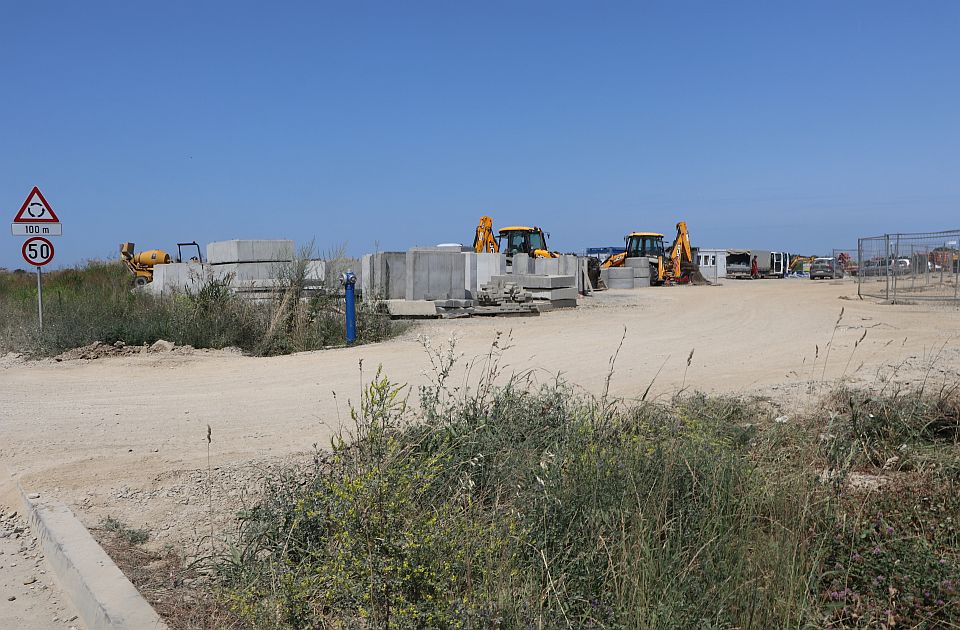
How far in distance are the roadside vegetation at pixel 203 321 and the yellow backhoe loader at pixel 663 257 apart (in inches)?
1111

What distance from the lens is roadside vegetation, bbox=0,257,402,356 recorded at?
12820 millimetres

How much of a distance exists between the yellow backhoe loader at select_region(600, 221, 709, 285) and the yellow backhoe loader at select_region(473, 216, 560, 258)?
668cm

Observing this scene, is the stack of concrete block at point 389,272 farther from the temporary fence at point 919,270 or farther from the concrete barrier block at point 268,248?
the temporary fence at point 919,270

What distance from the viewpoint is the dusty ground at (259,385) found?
18.7 ft

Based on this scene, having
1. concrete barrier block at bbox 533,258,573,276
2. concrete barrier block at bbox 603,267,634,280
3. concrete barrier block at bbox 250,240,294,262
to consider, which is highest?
concrete barrier block at bbox 250,240,294,262

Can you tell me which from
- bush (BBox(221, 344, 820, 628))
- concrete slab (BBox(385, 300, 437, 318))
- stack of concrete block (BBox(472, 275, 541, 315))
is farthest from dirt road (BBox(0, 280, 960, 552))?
stack of concrete block (BBox(472, 275, 541, 315))

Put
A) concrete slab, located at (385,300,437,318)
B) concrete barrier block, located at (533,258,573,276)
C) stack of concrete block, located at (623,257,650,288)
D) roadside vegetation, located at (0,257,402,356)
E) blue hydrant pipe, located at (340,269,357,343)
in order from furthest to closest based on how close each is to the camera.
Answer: stack of concrete block, located at (623,257,650,288), concrete barrier block, located at (533,258,573,276), concrete slab, located at (385,300,437,318), blue hydrant pipe, located at (340,269,357,343), roadside vegetation, located at (0,257,402,356)

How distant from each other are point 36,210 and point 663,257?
1351 inches

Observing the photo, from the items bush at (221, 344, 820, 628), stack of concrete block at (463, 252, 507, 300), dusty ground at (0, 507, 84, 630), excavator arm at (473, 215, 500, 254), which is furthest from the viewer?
excavator arm at (473, 215, 500, 254)

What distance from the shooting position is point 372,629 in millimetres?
3148

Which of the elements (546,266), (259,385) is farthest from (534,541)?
(546,266)

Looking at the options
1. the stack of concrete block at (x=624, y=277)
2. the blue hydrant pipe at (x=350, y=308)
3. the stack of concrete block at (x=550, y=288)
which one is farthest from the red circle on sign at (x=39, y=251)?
the stack of concrete block at (x=624, y=277)

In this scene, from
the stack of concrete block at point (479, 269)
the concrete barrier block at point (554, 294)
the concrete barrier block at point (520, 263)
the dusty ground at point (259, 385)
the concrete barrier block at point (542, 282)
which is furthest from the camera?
the concrete barrier block at point (520, 263)

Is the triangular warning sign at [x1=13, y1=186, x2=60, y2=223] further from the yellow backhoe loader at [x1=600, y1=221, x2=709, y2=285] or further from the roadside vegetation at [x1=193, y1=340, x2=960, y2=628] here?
the yellow backhoe loader at [x1=600, y1=221, x2=709, y2=285]
